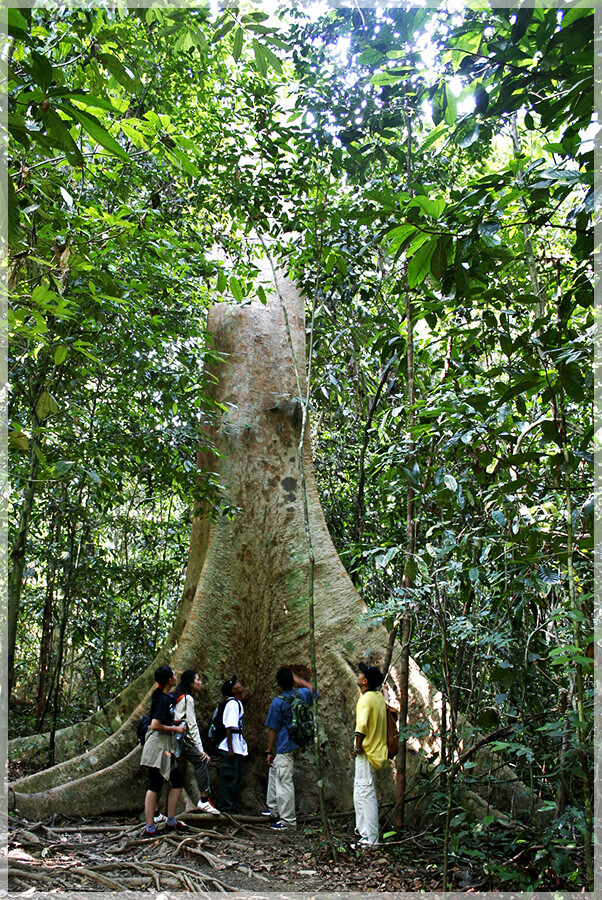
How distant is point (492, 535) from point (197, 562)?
3.35 meters

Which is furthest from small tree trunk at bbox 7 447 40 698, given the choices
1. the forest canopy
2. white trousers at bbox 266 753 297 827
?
white trousers at bbox 266 753 297 827

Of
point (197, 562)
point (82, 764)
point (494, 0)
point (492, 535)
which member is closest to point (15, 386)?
point (197, 562)

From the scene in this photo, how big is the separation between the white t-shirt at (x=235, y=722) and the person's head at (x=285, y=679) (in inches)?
13.8

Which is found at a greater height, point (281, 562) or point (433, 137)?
point (433, 137)

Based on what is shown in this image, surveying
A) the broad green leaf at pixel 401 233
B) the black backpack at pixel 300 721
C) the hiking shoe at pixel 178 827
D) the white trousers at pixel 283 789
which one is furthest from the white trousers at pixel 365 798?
the broad green leaf at pixel 401 233

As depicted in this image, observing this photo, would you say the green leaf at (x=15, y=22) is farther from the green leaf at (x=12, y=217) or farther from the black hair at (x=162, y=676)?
the black hair at (x=162, y=676)

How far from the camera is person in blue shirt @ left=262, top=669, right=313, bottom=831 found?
459 centimetres

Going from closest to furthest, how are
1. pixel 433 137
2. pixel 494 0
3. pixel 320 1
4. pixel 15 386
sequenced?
pixel 494 0, pixel 433 137, pixel 320 1, pixel 15 386

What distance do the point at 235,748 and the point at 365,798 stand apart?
3.73 ft

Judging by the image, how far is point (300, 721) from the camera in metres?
4.40

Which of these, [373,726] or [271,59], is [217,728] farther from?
[271,59]

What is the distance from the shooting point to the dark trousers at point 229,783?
187 inches

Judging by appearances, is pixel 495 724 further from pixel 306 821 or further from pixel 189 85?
pixel 189 85

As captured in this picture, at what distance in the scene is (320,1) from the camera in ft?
12.6
